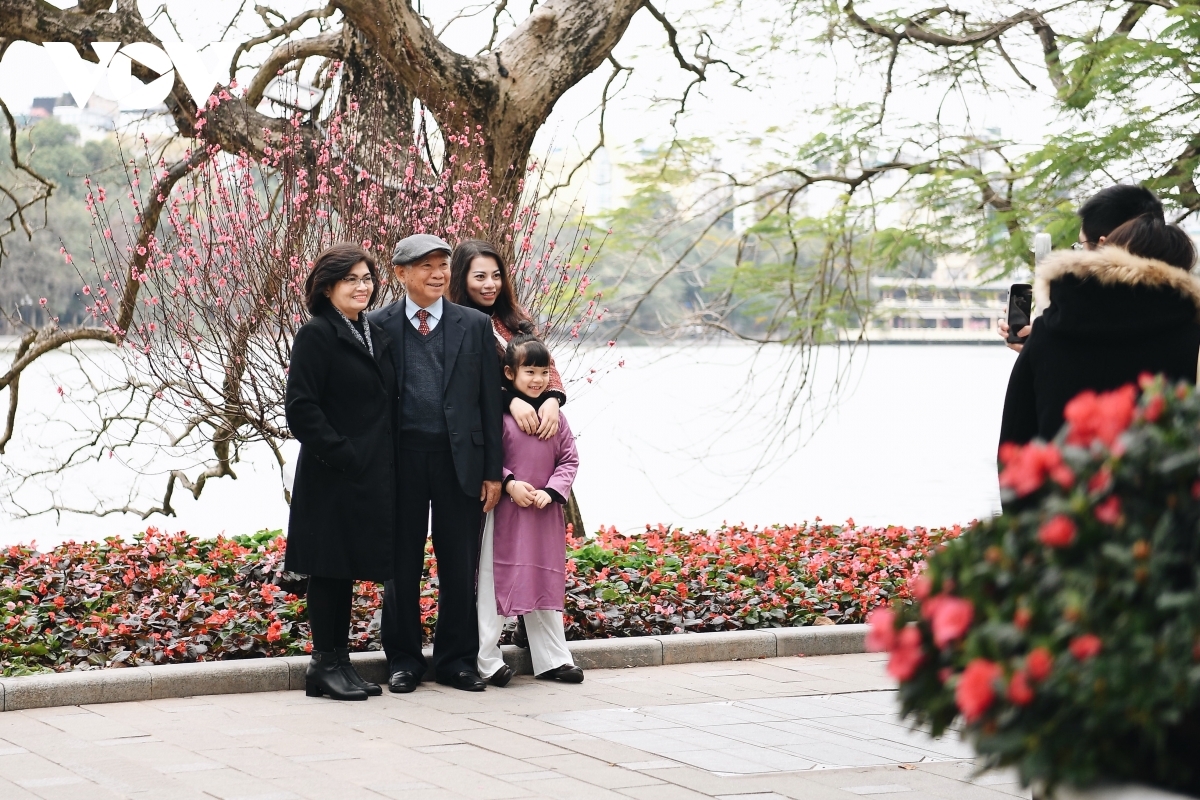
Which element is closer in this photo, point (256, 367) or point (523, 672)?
point (523, 672)

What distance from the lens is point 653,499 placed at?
89.7ft

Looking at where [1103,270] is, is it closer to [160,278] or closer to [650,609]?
[650,609]

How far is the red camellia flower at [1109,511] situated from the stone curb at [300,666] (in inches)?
190

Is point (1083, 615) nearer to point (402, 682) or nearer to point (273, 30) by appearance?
point (402, 682)

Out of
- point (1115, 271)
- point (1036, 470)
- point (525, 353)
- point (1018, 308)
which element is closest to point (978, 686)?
point (1036, 470)

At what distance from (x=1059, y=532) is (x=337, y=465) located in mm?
4377

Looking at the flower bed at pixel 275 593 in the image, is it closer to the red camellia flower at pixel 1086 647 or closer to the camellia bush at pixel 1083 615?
the camellia bush at pixel 1083 615

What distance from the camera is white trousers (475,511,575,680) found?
264 inches

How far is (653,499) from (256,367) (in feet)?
61.2

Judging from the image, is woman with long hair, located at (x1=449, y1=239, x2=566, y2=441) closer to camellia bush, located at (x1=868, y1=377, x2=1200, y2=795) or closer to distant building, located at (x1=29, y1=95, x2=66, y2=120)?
camellia bush, located at (x1=868, y1=377, x2=1200, y2=795)

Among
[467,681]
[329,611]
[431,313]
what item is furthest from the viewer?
[431,313]

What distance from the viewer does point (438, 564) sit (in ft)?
21.8

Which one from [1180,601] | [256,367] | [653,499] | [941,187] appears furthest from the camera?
[653,499]

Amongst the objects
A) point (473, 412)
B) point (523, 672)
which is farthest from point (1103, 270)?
point (523, 672)
